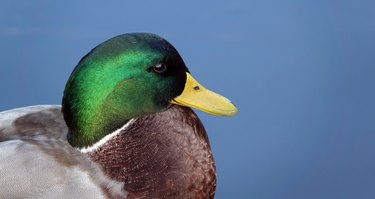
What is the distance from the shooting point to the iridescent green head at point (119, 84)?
1871mm

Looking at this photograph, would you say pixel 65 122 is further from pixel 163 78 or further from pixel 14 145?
pixel 163 78

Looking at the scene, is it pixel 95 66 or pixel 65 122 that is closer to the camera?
pixel 95 66

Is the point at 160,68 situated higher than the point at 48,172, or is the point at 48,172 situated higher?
the point at 160,68

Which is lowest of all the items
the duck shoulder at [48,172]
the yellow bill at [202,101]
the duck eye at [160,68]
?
the duck shoulder at [48,172]

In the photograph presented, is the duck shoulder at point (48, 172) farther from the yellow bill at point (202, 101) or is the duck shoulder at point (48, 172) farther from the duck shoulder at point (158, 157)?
the yellow bill at point (202, 101)

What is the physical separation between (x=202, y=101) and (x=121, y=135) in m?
0.20

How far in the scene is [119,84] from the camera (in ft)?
6.19

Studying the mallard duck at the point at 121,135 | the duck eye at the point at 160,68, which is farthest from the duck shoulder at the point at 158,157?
the duck eye at the point at 160,68

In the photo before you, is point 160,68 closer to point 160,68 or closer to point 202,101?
point 160,68

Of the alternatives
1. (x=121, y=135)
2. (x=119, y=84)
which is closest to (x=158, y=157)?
(x=121, y=135)

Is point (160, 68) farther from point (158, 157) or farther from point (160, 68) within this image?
point (158, 157)

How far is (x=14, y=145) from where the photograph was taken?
1962mm

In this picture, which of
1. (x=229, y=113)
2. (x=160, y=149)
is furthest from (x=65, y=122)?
(x=229, y=113)

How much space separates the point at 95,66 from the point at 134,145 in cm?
21
